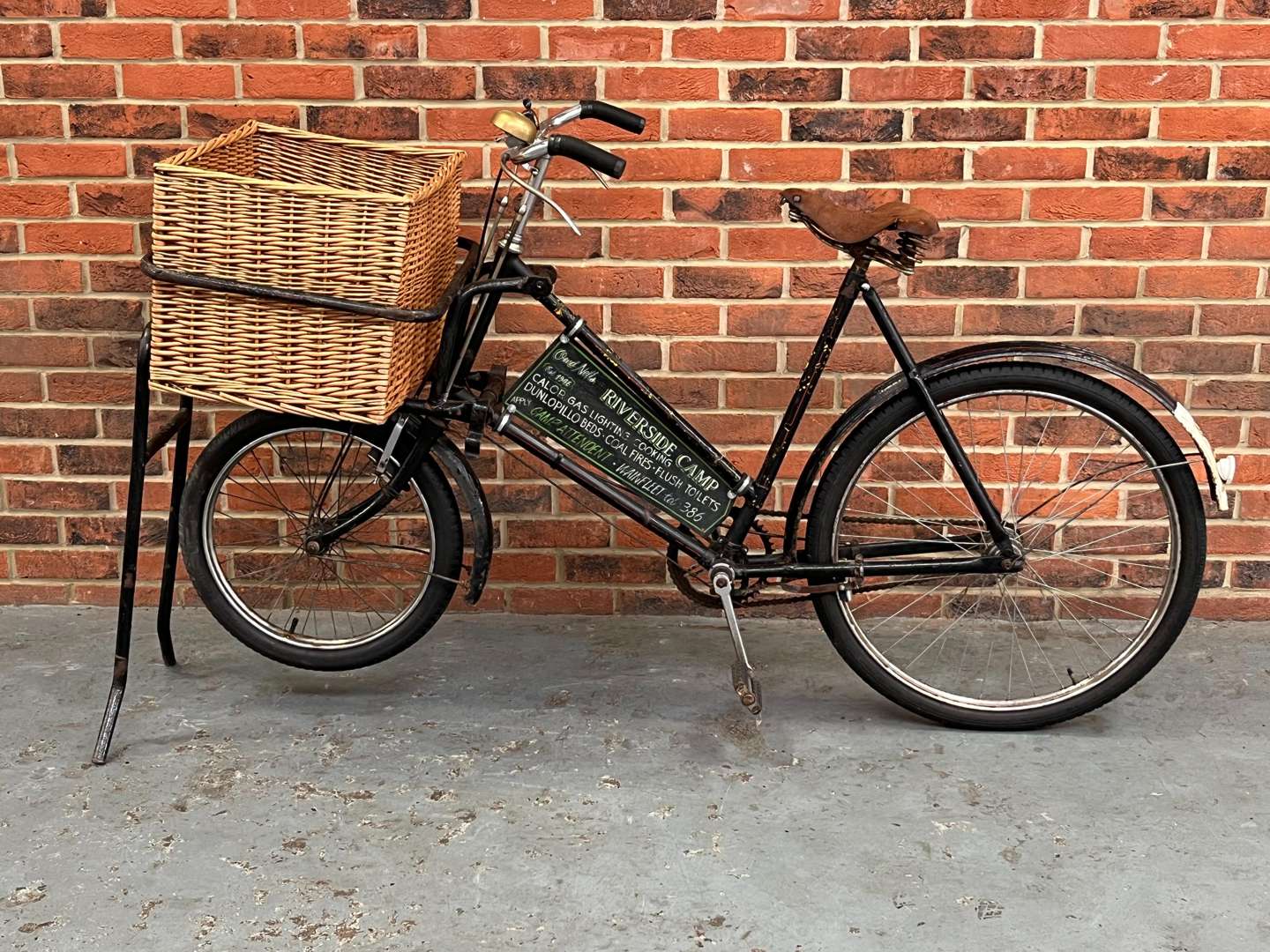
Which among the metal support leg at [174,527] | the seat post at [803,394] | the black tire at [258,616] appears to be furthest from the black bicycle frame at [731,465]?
the metal support leg at [174,527]

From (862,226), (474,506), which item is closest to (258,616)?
(474,506)

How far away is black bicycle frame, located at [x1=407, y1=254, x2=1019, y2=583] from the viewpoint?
2867 millimetres

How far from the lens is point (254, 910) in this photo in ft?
7.69

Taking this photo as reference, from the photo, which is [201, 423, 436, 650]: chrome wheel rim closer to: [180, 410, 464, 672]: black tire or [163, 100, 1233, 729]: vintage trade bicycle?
[163, 100, 1233, 729]: vintage trade bicycle

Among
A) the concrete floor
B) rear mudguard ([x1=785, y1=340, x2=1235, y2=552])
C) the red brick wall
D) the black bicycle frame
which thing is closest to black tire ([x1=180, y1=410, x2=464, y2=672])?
the concrete floor

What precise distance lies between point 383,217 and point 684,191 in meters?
0.93

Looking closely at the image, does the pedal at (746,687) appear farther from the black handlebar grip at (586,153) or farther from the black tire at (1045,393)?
the black handlebar grip at (586,153)

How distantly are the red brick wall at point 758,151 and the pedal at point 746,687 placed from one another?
0.73 metres

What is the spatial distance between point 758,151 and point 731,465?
33.4 inches

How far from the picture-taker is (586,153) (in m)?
2.70

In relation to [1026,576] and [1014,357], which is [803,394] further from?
[1026,576]

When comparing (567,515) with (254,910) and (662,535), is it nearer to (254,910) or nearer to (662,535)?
(662,535)

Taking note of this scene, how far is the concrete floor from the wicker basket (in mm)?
782

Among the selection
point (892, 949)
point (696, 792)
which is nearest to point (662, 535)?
point (696, 792)
